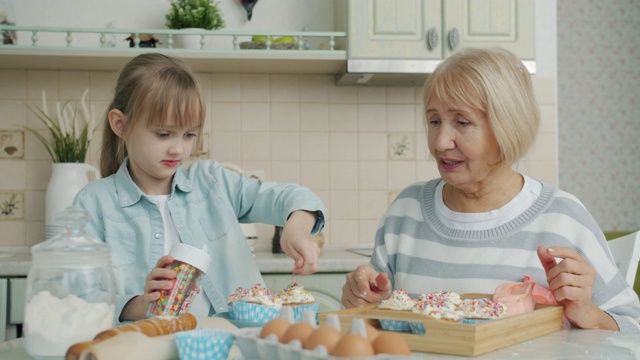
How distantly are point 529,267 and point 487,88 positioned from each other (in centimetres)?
36

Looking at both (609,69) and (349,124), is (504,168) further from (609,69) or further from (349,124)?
Result: (609,69)

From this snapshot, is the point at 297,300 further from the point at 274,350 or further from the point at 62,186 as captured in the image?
the point at 62,186

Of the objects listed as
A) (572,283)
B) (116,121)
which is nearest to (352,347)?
(572,283)

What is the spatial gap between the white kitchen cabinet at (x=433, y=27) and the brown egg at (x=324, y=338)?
196 centimetres

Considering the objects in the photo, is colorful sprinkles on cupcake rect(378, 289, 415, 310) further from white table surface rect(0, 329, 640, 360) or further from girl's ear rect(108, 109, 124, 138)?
girl's ear rect(108, 109, 124, 138)

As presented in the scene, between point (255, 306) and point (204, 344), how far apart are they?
0.99ft

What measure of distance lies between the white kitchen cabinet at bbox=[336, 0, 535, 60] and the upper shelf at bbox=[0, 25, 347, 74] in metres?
0.10

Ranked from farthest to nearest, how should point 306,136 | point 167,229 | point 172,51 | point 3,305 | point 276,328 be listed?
point 306,136, point 172,51, point 3,305, point 167,229, point 276,328

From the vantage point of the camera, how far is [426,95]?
1.56 metres

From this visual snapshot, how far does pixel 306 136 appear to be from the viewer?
300cm

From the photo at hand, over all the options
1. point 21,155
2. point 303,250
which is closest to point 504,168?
point 303,250

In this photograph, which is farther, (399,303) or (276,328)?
(399,303)

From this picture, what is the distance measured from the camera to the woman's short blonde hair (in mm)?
1481

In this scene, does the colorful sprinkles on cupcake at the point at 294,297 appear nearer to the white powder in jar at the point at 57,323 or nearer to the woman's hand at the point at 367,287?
the woman's hand at the point at 367,287
